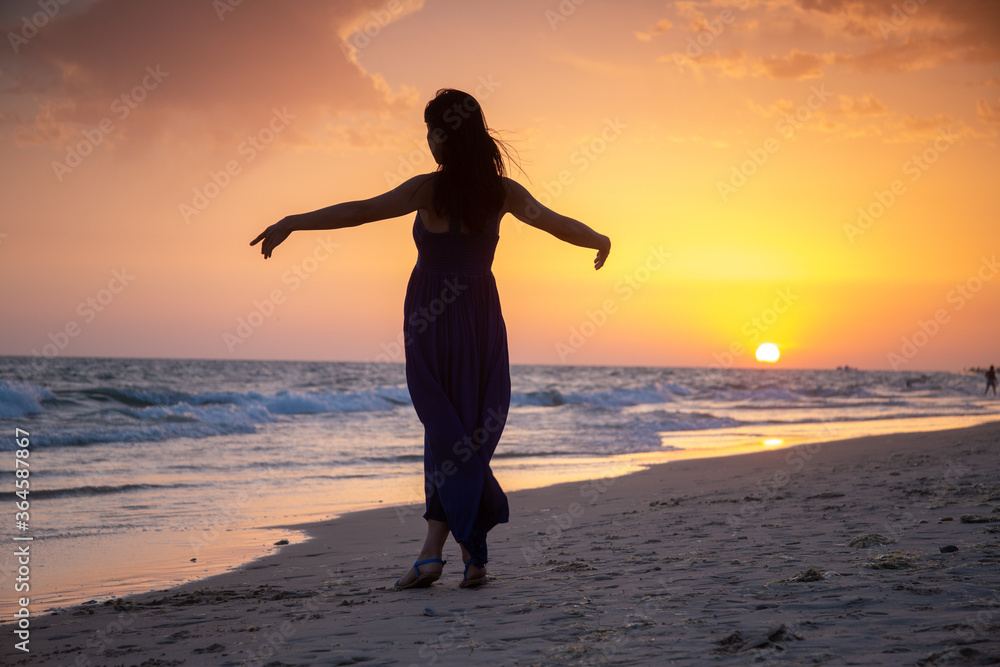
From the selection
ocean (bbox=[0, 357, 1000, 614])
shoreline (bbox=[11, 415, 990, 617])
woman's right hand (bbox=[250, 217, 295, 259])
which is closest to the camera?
woman's right hand (bbox=[250, 217, 295, 259])

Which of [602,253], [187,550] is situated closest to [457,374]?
[602,253]

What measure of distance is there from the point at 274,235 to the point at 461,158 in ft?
3.03

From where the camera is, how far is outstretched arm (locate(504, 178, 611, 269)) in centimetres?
361

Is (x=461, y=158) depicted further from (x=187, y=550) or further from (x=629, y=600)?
(x=187, y=550)

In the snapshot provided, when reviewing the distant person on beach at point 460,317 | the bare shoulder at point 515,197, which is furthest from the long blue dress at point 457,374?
the bare shoulder at point 515,197

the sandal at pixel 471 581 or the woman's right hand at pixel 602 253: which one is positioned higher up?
the woman's right hand at pixel 602 253

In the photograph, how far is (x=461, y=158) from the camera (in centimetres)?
346

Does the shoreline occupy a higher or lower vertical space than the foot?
lower

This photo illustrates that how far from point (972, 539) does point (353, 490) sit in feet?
22.0

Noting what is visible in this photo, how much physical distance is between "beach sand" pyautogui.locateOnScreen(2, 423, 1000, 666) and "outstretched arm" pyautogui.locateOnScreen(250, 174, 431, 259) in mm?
1618

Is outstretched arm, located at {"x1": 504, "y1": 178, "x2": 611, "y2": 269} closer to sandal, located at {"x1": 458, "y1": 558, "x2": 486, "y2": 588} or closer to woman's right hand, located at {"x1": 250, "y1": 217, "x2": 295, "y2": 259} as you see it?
woman's right hand, located at {"x1": 250, "y1": 217, "x2": 295, "y2": 259}

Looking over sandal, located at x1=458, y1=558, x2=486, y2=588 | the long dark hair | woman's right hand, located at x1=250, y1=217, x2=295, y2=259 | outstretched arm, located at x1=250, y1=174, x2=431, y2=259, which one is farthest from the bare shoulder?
sandal, located at x1=458, y1=558, x2=486, y2=588

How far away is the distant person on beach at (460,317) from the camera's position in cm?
347

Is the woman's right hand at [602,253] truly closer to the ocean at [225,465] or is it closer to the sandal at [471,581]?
the sandal at [471,581]
